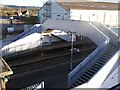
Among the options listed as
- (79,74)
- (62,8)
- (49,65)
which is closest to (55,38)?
(49,65)

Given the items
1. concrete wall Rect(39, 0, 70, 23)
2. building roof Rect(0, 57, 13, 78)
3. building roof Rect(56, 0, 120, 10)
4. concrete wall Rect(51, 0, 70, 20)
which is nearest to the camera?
building roof Rect(0, 57, 13, 78)

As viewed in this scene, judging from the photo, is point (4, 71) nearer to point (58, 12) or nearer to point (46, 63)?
point (46, 63)

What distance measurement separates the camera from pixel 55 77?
613 inches

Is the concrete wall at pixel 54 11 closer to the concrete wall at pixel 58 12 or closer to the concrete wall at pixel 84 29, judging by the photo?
the concrete wall at pixel 58 12

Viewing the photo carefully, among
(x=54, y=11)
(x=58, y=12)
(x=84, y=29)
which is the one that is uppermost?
(x=54, y=11)

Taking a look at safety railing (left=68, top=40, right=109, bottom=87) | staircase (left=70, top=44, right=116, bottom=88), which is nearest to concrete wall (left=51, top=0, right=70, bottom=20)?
safety railing (left=68, top=40, right=109, bottom=87)

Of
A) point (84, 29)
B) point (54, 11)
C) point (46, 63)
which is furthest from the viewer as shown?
point (54, 11)

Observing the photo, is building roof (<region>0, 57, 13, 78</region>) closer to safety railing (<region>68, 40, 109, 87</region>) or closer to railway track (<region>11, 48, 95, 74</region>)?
safety railing (<region>68, 40, 109, 87</region>)

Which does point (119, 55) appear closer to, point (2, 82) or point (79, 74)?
→ point (79, 74)

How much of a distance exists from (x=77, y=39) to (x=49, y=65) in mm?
11131

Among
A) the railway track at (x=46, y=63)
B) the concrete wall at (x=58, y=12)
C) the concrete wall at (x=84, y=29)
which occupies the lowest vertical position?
the railway track at (x=46, y=63)

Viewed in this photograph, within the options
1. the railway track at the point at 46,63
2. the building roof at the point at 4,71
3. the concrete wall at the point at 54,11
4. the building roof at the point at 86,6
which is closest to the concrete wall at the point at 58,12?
the concrete wall at the point at 54,11

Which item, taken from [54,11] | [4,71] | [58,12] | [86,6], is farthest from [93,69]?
[54,11]

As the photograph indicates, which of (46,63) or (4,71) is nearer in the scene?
(4,71)
